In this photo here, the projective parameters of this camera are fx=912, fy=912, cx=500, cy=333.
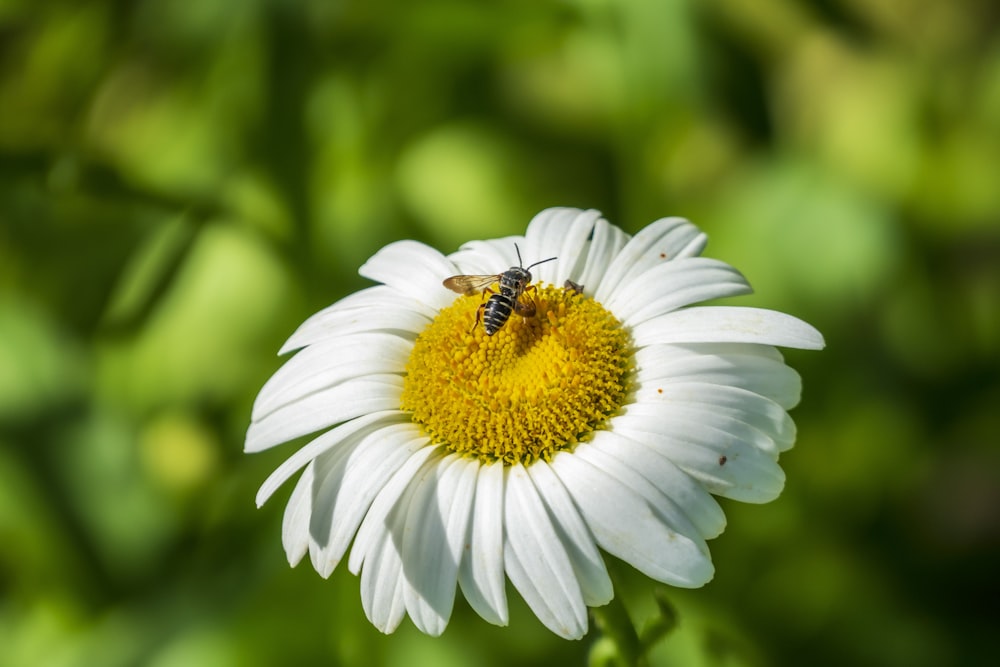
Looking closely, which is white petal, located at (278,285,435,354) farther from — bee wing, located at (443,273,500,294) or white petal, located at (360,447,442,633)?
white petal, located at (360,447,442,633)

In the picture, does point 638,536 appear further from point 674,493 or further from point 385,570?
point 385,570

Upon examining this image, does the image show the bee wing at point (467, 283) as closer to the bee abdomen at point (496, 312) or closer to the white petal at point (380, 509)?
the bee abdomen at point (496, 312)

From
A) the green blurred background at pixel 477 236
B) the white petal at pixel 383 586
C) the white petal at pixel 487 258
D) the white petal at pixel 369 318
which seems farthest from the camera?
the green blurred background at pixel 477 236

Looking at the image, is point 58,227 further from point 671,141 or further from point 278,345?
point 671,141

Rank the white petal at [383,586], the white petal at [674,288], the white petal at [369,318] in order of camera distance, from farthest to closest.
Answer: the white petal at [369,318]
the white petal at [674,288]
the white petal at [383,586]

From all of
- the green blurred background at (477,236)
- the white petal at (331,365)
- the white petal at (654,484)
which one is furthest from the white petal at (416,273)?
the green blurred background at (477,236)

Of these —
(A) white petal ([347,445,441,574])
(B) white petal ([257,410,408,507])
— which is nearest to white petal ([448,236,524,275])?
(B) white petal ([257,410,408,507])

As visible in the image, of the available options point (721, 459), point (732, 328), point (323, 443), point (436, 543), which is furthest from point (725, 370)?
point (323, 443)
